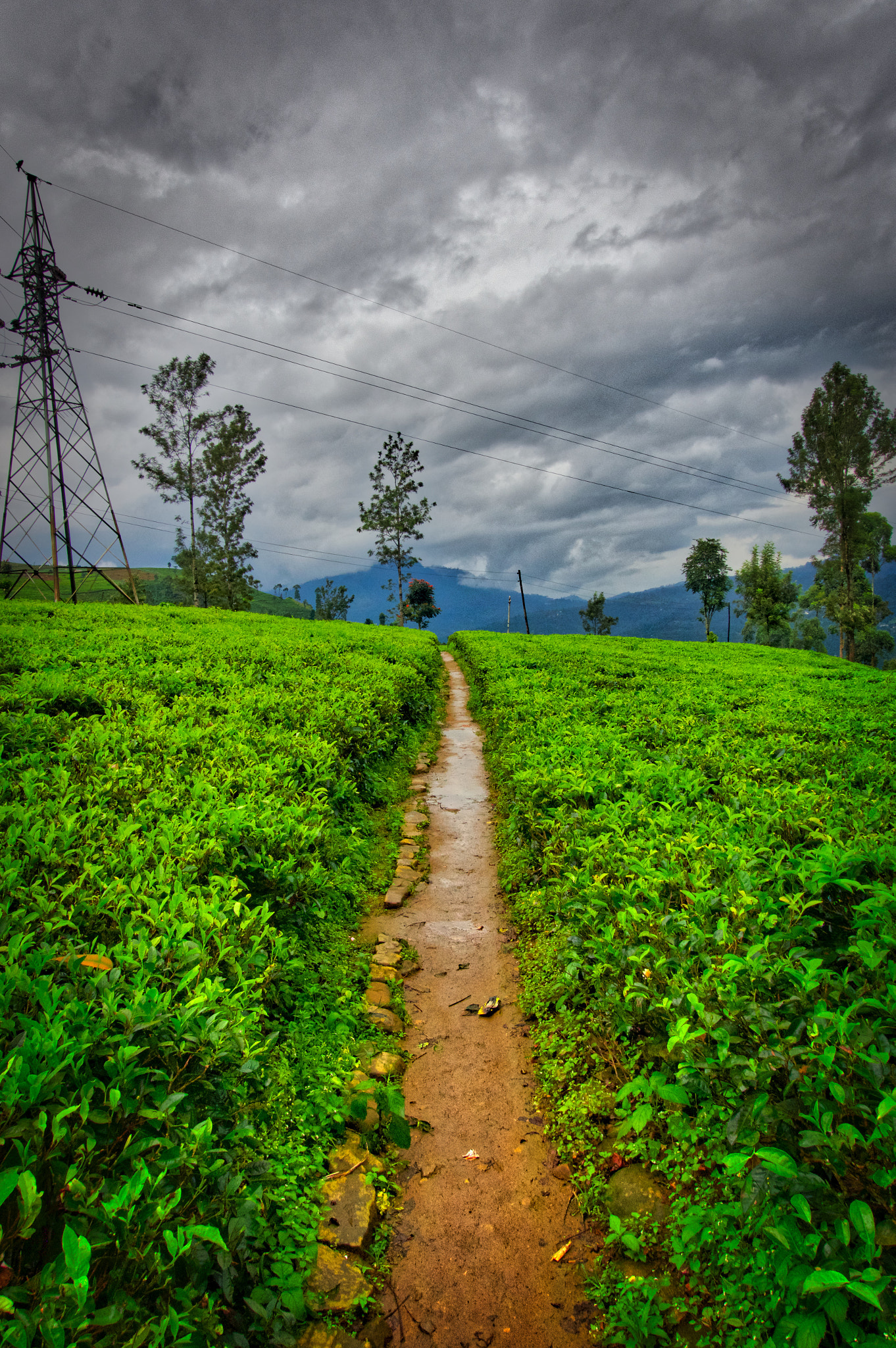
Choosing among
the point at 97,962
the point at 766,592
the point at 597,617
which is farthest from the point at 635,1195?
the point at 597,617

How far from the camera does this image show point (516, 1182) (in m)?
3.03

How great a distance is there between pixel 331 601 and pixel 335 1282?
96.6m

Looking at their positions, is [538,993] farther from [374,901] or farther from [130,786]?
[130,786]

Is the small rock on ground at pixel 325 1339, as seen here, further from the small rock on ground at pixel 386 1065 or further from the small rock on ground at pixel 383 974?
the small rock on ground at pixel 383 974

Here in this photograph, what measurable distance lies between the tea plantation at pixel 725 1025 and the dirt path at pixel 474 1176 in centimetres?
20

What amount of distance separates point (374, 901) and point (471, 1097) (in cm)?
236

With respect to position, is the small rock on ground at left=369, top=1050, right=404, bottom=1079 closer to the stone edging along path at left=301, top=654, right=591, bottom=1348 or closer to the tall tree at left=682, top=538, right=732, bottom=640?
the stone edging along path at left=301, top=654, right=591, bottom=1348

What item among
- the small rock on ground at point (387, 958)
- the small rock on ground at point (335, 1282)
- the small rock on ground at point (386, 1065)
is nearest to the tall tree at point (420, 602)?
the small rock on ground at point (387, 958)

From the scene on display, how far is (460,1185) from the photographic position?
3020 mm

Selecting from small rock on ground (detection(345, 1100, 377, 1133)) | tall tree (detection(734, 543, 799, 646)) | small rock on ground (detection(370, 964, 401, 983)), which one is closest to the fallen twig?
small rock on ground (detection(345, 1100, 377, 1133))

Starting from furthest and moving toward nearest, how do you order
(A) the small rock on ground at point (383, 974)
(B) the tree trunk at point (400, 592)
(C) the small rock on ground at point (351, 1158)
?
(B) the tree trunk at point (400, 592) < (A) the small rock on ground at point (383, 974) < (C) the small rock on ground at point (351, 1158)

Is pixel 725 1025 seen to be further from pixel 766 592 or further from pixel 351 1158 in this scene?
pixel 766 592

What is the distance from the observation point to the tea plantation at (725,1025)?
1.92 meters

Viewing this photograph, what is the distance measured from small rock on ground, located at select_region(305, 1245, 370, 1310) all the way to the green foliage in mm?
105
